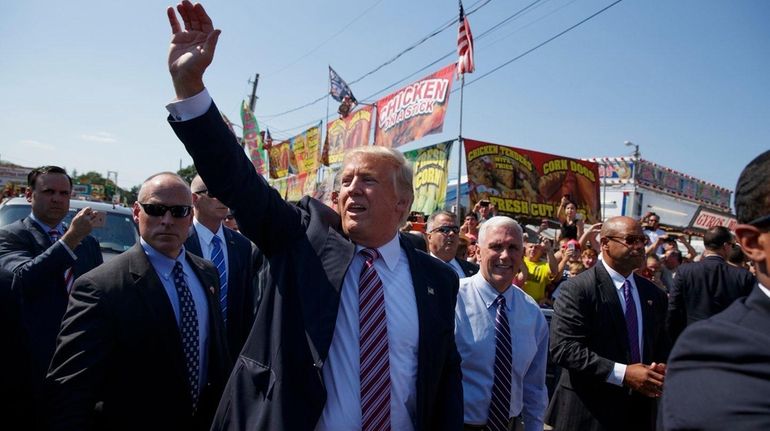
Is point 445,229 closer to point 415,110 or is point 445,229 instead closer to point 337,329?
point 337,329

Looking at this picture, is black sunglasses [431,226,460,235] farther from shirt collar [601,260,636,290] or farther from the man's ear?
the man's ear

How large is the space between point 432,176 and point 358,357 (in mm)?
10433

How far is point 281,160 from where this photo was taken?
27.4 meters

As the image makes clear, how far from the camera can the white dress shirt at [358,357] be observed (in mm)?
2162

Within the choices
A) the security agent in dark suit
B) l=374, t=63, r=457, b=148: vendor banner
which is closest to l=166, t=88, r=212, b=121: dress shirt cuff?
the security agent in dark suit

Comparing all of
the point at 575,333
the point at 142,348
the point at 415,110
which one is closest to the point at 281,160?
the point at 415,110

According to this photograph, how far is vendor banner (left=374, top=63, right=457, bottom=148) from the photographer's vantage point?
12.7 metres

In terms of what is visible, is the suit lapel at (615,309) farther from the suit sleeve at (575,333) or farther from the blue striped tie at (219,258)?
the blue striped tie at (219,258)

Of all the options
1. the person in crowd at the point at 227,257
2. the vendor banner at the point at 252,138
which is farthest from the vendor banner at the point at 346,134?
the person in crowd at the point at 227,257

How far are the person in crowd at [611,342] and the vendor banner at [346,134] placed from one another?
11.5 metres

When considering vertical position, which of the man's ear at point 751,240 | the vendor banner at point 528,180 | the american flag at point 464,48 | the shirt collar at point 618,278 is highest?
the american flag at point 464,48

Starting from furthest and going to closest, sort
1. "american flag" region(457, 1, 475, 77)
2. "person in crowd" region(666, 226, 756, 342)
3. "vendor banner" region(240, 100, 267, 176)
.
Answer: "vendor banner" region(240, 100, 267, 176)
"american flag" region(457, 1, 475, 77)
"person in crowd" region(666, 226, 756, 342)

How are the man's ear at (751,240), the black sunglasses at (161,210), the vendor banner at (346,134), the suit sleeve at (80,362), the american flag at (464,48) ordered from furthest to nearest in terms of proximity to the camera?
the vendor banner at (346,134) < the american flag at (464,48) < the black sunglasses at (161,210) < the suit sleeve at (80,362) < the man's ear at (751,240)

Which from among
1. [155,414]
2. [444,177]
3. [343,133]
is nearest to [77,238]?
[155,414]
